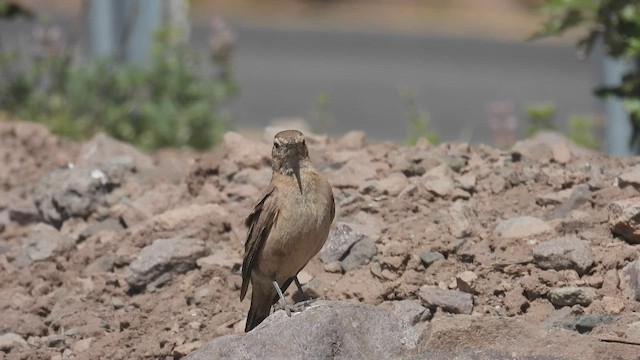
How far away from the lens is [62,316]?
6.49m

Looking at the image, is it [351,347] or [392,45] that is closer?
[351,347]

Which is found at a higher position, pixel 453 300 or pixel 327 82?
→ pixel 453 300

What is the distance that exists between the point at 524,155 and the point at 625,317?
1882 mm

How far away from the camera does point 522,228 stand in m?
6.19

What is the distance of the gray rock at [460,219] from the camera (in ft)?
20.6

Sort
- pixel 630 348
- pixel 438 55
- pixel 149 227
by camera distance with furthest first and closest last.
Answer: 1. pixel 438 55
2. pixel 149 227
3. pixel 630 348

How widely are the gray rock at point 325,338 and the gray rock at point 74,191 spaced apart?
2428mm

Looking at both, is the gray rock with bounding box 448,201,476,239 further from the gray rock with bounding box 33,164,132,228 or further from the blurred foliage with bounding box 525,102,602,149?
the blurred foliage with bounding box 525,102,602,149

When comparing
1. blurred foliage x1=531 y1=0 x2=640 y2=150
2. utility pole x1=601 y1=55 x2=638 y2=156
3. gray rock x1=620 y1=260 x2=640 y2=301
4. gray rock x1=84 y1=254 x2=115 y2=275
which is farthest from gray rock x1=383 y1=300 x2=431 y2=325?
utility pole x1=601 y1=55 x2=638 y2=156

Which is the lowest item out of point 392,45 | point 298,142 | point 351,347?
point 392,45

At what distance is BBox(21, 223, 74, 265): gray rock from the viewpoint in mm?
7164

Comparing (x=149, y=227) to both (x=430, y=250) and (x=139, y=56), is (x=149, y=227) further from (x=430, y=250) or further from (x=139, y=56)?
(x=139, y=56)

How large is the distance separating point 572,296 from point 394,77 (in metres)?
12.7

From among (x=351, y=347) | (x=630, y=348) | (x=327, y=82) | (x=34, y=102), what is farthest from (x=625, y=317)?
(x=327, y=82)
